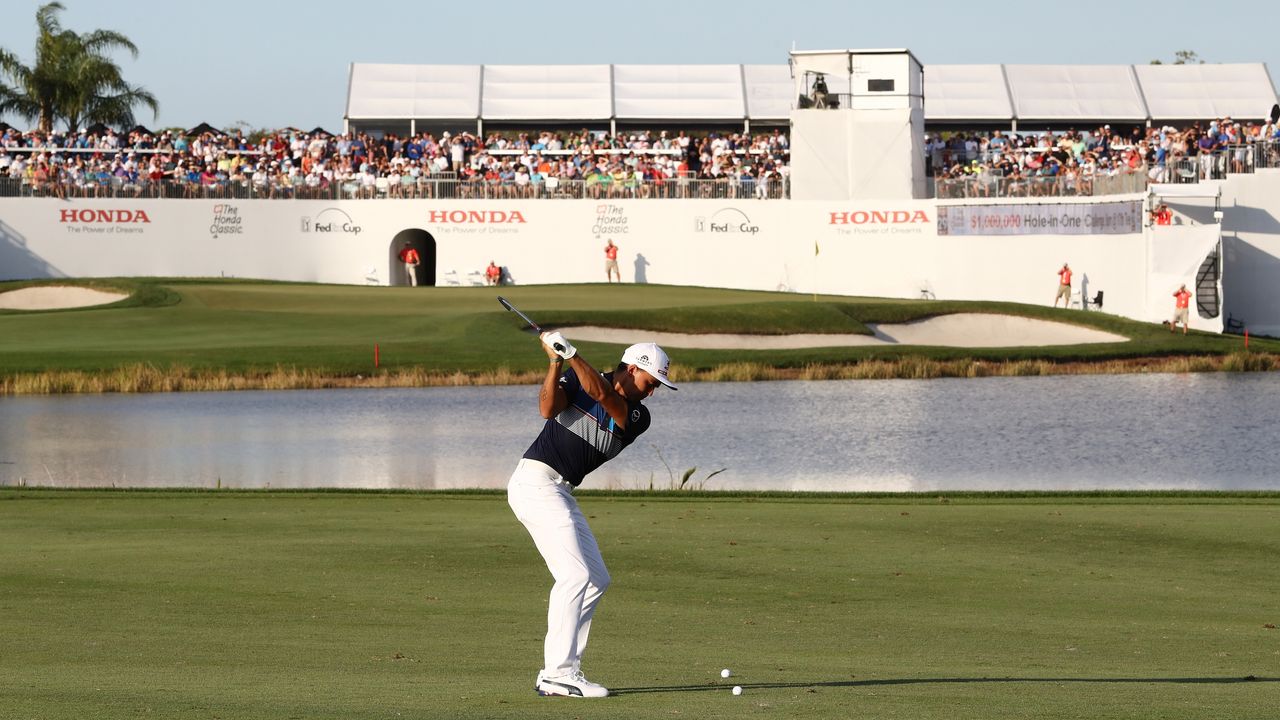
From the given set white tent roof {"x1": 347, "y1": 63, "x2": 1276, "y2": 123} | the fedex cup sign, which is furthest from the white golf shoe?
white tent roof {"x1": 347, "y1": 63, "x2": 1276, "y2": 123}

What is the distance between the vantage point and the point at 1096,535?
17234 mm

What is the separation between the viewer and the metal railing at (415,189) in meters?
66.2

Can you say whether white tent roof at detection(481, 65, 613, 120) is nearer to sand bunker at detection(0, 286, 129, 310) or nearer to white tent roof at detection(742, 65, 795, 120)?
white tent roof at detection(742, 65, 795, 120)

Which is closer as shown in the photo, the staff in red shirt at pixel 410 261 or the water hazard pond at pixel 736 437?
the water hazard pond at pixel 736 437

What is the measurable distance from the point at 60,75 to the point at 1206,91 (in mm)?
55086

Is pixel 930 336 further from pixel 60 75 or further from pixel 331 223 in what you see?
pixel 60 75

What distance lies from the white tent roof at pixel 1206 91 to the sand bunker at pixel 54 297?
4792cm

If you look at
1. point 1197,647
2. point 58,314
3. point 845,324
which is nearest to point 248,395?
point 58,314

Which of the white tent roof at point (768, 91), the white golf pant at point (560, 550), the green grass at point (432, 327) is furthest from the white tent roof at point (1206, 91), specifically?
the white golf pant at point (560, 550)

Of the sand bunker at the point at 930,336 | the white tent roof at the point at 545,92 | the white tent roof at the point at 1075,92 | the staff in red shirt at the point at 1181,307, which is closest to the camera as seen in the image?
the sand bunker at the point at 930,336

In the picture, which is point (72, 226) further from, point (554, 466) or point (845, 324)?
point (554, 466)

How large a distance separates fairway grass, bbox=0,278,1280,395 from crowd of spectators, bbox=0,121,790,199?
6.56m

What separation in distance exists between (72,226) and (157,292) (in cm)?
903

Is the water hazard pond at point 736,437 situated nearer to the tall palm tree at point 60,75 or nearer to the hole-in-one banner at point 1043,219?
the hole-in-one banner at point 1043,219
